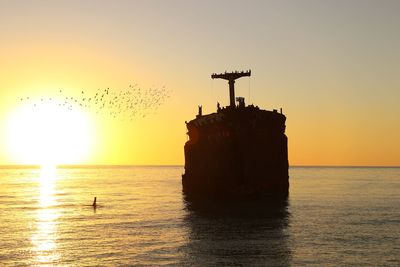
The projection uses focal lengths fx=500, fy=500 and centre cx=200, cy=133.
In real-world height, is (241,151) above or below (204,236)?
above

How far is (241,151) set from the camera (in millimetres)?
58250

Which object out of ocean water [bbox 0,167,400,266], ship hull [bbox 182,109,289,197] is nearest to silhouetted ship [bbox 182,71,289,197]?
ship hull [bbox 182,109,289,197]

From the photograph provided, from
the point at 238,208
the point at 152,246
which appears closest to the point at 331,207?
the point at 238,208

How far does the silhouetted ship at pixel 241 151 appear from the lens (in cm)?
5866

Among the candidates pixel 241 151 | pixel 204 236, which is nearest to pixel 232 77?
pixel 241 151

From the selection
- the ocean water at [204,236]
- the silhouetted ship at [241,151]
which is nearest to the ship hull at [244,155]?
the silhouetted ship at [241,151]

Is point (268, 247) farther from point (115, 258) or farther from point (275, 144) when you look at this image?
point (275, 144)

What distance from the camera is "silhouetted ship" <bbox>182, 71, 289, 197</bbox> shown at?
5866 centimetres

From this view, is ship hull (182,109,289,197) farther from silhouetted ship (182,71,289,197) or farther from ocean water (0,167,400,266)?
ocean water (0,167,400,266)

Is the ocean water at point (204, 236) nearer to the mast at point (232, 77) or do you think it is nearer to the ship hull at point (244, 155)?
the ship hull at point (244, 155)

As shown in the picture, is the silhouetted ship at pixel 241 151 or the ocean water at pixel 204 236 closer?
the ocean water at pixel 204 236

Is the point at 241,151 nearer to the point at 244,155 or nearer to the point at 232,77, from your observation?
the point at 244,155

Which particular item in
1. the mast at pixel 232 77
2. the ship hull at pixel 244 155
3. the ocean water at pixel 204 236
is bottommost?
the ocean water at pixel 204 236

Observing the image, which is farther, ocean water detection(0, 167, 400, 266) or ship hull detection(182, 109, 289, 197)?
ship hull detection(182, 109, 289, 197)
